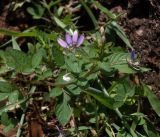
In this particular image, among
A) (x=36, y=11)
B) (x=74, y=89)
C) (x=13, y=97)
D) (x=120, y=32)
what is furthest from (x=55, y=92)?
(x=36, y=11)

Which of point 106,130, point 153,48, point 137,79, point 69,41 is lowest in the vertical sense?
point 106,130

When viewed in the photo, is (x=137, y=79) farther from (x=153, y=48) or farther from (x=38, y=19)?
(x=38, y=19)

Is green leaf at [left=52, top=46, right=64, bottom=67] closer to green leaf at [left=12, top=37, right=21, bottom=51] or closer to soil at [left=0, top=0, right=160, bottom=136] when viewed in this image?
soil at [left=0, top=0, right=160, bottom=136]

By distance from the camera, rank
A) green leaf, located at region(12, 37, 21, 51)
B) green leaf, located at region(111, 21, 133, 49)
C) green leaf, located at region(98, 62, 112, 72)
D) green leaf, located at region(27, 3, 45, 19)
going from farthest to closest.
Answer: green leaf, located at region(27, 3, 45, 19), green leaf, located at region(12, 37, 21, 51), green leaf, located at region(111, 21, 133, 49), green leaf, located at region(98, 62, 112, 72)

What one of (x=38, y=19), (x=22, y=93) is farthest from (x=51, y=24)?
(x=22, y=93)

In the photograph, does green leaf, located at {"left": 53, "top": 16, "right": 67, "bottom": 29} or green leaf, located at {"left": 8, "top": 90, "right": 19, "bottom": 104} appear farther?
green leaf, located at {"left": 53, "top": 16, "right": 67, "bottom": 29}

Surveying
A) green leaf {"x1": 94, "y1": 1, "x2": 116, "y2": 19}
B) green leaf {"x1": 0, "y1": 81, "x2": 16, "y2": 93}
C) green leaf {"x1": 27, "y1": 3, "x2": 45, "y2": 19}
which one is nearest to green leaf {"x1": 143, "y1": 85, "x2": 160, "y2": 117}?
green leaf {"x1": 94, "y1": 1, "x2": 116, "y2": 19}

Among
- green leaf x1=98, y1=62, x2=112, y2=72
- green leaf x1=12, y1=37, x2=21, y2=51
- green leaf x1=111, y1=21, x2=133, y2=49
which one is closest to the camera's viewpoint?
green leaf x1=98, y1=62, x2=112, y2=72

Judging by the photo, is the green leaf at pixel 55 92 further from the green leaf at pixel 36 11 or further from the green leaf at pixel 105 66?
the green leaf at pixel 36 11
